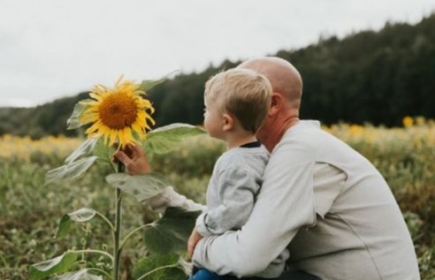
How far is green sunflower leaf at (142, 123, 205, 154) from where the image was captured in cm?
312

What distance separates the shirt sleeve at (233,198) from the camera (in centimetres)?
259

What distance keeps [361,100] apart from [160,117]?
6596mm

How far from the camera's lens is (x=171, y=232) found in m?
3.13

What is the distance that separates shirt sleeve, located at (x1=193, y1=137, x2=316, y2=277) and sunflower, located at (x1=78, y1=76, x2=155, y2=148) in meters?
0.49

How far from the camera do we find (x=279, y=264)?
273cm

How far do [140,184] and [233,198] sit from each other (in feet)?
1.40

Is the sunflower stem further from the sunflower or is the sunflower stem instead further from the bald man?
the bald man

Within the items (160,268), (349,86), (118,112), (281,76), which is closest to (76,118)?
(118,112)

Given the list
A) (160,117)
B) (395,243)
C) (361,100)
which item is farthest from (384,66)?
(395,243)

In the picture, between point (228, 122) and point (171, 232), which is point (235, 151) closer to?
point (228, 122)

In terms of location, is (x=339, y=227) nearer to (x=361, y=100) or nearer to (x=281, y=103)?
(x=281, y=103)

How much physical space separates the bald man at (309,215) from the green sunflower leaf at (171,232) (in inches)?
14.3

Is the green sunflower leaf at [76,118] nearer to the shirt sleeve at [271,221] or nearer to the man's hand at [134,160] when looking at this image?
the man's hand at [134,160]

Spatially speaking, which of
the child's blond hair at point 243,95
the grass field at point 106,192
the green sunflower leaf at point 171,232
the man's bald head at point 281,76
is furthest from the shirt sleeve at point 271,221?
the grass field at point 106,192
